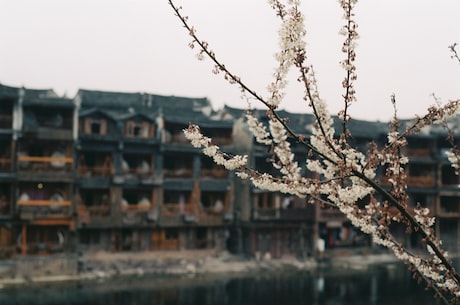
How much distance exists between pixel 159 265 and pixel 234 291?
10.8 m

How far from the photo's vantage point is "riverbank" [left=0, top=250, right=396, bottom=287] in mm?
36281

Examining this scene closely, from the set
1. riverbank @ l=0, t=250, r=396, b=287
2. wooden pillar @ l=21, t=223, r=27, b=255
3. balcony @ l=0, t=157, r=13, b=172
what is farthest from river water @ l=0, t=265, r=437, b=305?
balcony @ l=0, t=157, r=13, b=172

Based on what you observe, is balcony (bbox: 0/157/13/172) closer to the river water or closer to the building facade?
the building facade

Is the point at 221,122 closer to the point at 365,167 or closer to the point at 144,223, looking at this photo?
the point at 144,223

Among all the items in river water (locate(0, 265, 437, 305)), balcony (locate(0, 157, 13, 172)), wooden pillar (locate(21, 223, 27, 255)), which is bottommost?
river water (locate(0, 265, 437, 305))

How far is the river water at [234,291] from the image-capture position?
2942cm

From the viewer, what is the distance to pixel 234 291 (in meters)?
32.5

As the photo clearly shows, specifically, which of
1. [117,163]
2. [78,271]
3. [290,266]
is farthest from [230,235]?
[78,271]

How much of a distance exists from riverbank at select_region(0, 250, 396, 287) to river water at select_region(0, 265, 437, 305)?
1.87m

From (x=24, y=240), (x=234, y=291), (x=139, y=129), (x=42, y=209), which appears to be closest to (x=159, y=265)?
(x=42, y=209)

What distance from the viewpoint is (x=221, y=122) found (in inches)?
1853

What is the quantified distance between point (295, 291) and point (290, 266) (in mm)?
10526

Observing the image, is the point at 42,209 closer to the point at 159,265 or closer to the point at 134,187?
the point at 134,187

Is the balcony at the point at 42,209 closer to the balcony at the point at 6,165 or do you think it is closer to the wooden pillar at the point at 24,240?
the wooden pillar at the point at 24,240
